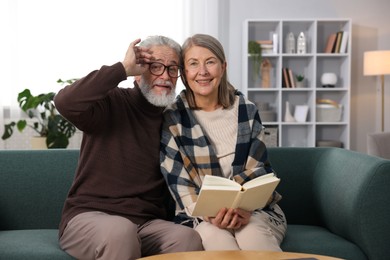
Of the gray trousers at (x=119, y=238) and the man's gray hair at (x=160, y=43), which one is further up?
the man's gray hair at (x=160, y=43)

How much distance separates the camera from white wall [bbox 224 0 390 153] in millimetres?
6523

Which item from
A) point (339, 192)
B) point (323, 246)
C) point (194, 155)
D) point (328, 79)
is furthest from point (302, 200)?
point (328, 79)

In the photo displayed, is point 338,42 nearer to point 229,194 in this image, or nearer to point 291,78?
point 291,78

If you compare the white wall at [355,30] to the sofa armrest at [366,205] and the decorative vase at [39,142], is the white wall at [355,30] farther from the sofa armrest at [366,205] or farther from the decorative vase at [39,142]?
the sofa armrest at [366,205]

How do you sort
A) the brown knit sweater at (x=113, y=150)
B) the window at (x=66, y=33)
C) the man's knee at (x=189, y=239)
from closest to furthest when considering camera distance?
1. the man's knee at (x=189, y=239)
2. the brown knit sweater at (x=113, y=150)
3. the window at (x=66, y=33)

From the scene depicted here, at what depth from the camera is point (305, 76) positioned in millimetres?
6547

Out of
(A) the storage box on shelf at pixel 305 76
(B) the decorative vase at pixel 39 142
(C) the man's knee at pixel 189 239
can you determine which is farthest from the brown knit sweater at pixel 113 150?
(A) the storage box on shelf at pixel 305 76

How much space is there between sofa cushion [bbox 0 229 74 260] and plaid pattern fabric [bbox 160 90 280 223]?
50 cm

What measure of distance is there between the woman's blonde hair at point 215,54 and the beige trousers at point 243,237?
1.74 ft

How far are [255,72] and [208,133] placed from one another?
13.0ft

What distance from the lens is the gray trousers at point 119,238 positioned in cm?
203

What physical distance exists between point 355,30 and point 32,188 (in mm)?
4869

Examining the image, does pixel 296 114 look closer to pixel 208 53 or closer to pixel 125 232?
pixel 208 53

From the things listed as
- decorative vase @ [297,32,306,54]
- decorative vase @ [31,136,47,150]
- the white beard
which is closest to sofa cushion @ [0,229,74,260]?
the white beard
